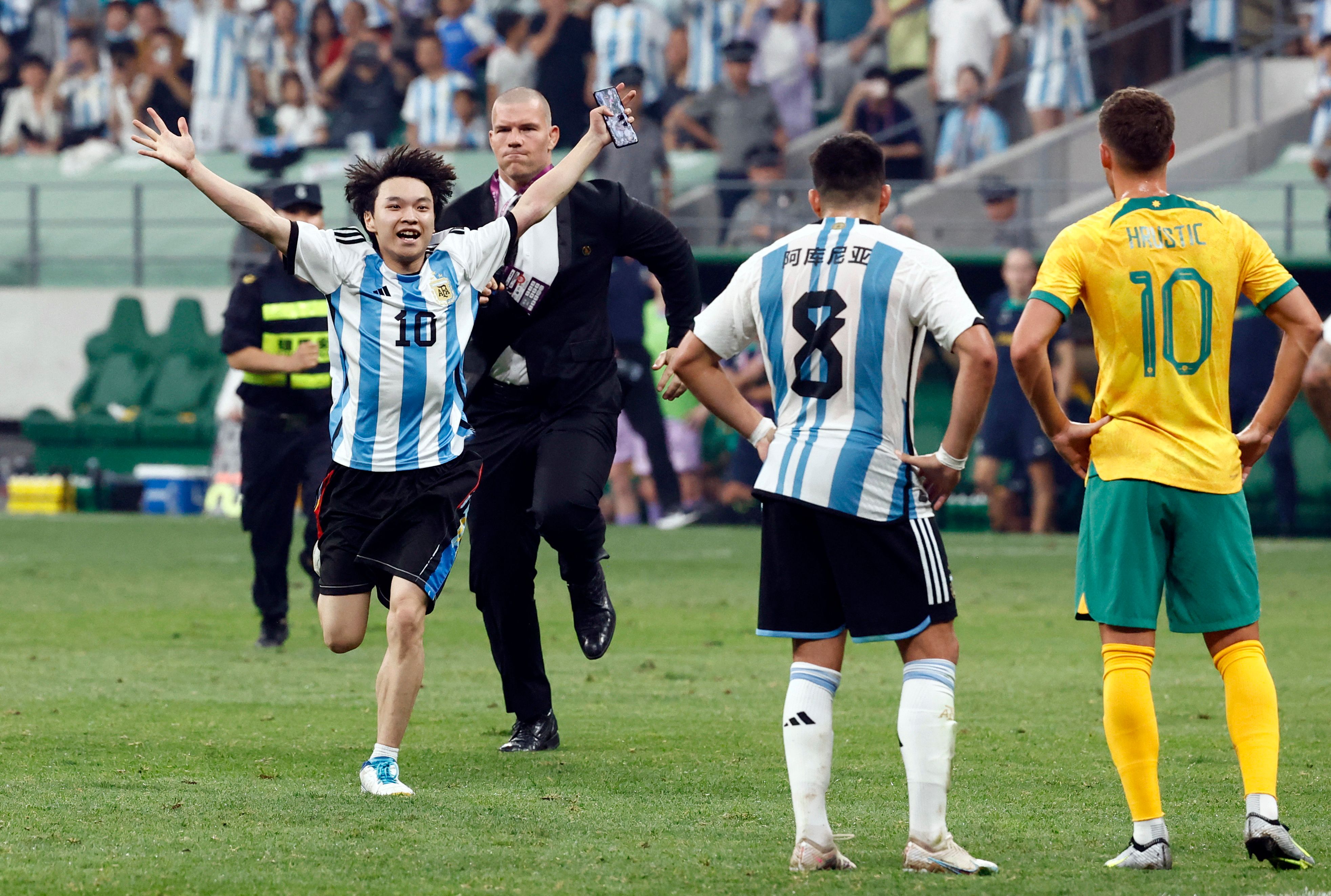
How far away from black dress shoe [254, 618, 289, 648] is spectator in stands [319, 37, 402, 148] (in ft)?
45.5

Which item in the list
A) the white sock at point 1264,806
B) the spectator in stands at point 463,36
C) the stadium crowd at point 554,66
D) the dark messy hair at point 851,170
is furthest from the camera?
the spectator in stands at point 463,36

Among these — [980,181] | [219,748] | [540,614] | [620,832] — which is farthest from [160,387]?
[620,832]

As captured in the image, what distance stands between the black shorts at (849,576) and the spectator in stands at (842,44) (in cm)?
1710

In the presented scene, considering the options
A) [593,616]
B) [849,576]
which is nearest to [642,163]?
[593,616]

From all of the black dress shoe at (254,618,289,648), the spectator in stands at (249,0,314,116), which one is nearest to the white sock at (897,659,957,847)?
the black dress shoe at (254,618,289,648)

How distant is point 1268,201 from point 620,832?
15126 millimetres

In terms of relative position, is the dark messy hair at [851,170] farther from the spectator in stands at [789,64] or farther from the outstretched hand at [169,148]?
the spectator in stands at [789,64]

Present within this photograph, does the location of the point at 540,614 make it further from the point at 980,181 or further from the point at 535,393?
the point at 980,181

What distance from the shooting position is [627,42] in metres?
21.6

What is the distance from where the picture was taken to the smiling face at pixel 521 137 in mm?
6723

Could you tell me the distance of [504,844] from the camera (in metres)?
5.11

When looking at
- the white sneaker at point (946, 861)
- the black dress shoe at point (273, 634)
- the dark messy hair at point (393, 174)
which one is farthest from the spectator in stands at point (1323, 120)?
the white sneaker at point (946, 861)

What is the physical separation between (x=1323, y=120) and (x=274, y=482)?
12493 mm

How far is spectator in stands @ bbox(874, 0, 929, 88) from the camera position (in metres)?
21.1
